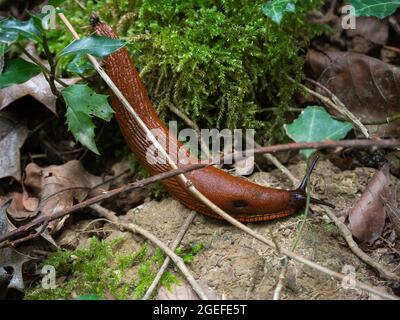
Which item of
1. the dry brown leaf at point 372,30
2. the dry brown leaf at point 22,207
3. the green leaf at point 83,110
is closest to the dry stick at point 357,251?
the green leaf at point 83,110

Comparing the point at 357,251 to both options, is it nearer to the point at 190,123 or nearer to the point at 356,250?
the point at 356,250

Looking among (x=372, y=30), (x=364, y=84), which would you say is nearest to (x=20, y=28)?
(x=364, y=84)

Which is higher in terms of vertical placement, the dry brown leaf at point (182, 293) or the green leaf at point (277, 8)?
the green leaf at point (277, 8)

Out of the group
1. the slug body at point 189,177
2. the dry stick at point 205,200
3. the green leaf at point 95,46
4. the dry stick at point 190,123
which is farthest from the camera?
the dry stick at point 190,123

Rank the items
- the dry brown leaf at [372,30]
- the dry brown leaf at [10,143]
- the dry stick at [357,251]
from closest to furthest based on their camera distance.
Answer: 1. the dry stick at [357,251]
2. the dry brown leaf at [10,143]
3. the dry brown leaf at [372,30]

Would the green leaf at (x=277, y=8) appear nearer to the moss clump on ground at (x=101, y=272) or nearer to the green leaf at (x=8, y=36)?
the green leaf at (x=8, y=36)

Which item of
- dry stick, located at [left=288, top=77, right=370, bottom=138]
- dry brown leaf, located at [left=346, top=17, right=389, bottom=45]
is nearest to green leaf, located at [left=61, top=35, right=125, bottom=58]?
dry stick, located at [left=288, top=77, right=370, bottom=138]
